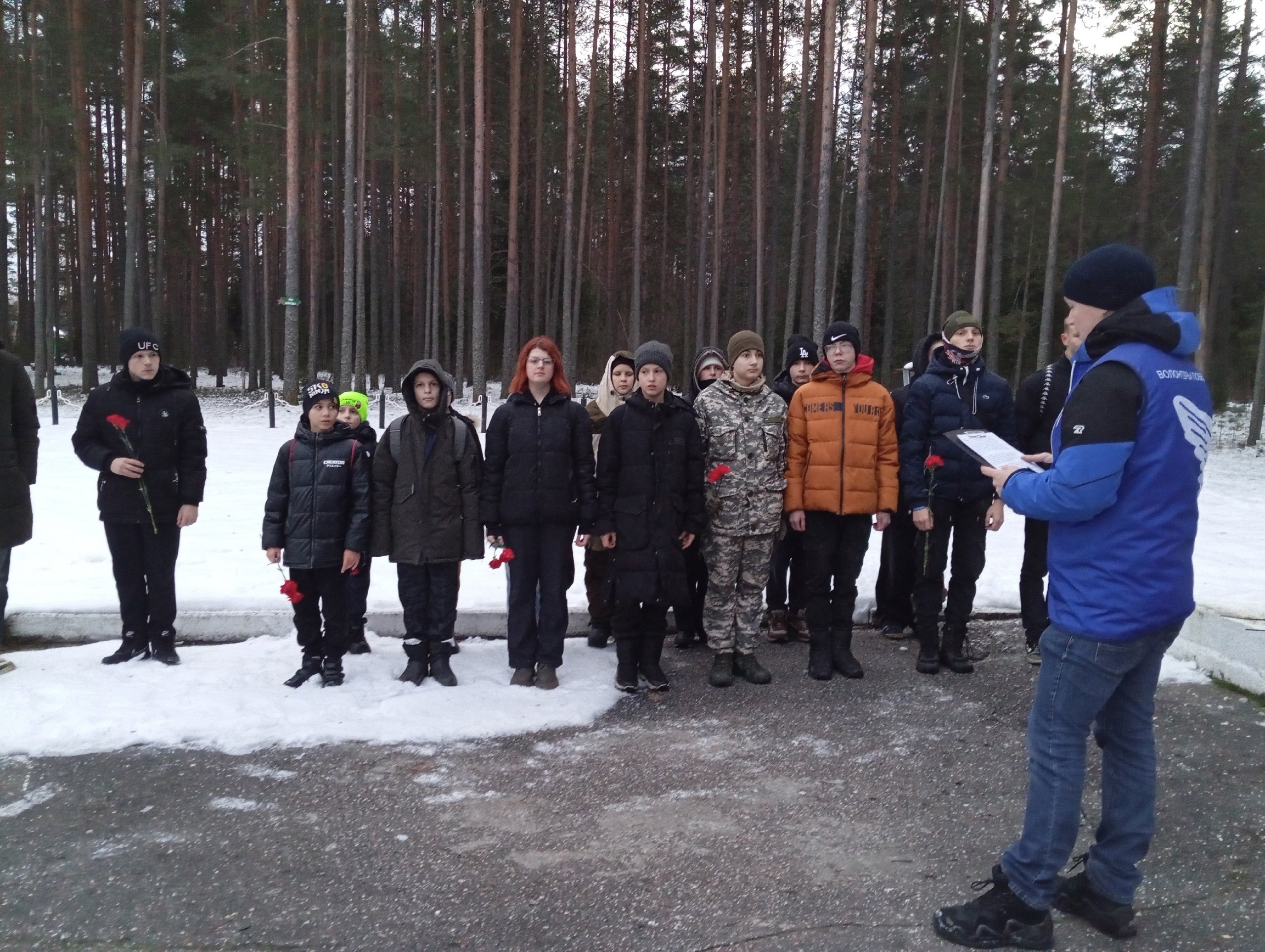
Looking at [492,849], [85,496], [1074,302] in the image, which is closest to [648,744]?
[492,849]

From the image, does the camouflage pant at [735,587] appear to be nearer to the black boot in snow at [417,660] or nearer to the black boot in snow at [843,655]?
the black boot in snow at [843,655]

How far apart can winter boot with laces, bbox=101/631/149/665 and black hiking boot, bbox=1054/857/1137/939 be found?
499cm

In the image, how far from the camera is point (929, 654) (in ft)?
18.5

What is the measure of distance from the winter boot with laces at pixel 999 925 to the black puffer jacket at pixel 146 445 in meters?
4.60

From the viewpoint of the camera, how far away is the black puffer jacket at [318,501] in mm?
5191

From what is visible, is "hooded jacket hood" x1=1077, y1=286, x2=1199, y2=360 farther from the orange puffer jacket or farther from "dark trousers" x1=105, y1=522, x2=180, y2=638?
"dark trousers" x1=105, y1=522, x2=180, y2=638

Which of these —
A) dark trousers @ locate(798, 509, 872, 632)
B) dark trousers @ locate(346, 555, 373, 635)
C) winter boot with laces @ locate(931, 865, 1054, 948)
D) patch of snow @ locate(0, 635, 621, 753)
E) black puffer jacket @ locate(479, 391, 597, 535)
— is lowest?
patch of snow @ locate(0, 635, 621, 753)

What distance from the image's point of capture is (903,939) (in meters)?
2.87

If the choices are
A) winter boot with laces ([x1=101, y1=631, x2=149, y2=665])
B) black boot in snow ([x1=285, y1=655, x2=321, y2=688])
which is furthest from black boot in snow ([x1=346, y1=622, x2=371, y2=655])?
winter boot with laces ([x1=101, y1=631, x2=149, y2=665])

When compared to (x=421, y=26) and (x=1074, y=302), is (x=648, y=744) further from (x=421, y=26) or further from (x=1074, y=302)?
(x=421, y=26)

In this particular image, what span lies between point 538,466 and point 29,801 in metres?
2.82

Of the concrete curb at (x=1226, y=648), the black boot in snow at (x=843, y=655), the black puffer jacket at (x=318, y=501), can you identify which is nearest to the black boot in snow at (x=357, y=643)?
the black puffer jacket at (x=318, y=501)

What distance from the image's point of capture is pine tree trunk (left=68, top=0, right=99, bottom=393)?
20.8 meters

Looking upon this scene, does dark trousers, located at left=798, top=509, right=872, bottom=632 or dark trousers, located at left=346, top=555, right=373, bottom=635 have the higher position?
dark trousers, located at left=798, top=509, right=872, bottom=632
